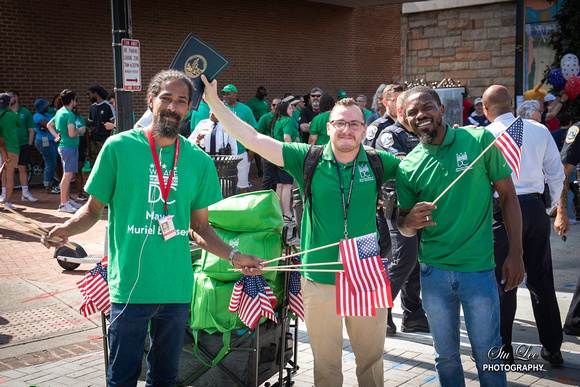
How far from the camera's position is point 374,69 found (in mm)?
25844

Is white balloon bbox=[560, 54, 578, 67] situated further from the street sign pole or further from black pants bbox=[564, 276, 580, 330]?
the street sign pole

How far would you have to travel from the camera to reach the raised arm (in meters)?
3.83

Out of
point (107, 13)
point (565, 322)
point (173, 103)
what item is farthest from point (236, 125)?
point (107, 13)

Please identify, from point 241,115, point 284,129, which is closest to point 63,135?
point 241,115

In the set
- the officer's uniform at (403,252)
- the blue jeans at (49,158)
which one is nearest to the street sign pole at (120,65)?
the officer's uniform at (403,252)

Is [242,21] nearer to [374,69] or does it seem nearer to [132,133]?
[374,69]

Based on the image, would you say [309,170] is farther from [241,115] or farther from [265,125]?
[265,125]

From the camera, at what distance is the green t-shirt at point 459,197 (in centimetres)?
356

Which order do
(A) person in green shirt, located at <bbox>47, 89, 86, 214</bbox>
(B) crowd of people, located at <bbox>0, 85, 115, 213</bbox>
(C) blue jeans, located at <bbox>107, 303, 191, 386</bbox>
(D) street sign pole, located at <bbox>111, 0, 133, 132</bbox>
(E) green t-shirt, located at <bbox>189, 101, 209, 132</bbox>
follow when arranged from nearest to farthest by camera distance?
(C) blue jeans, located at <bbox>107, 303, 191, 386</bbox> → (D) street sign pole, located at <bbox>111, 0, 133, 132</bbox> → (E) green t-shirt, located at <bbox>189, 101, 209, 132</bbox> → (B) crowd of people, located at <bbox>0, 85, 115, 213</bbox> → (A) person in green shirt, located at <bbox>47, 89, 86, 214</bbox>

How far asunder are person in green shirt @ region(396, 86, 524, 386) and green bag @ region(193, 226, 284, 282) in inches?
32.8

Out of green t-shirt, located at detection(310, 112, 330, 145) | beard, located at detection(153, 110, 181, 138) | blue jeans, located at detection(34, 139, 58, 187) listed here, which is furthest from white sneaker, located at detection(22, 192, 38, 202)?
beard, located at detection(153, 110, 181, 138)

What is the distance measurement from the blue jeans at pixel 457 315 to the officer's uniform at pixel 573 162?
229cm

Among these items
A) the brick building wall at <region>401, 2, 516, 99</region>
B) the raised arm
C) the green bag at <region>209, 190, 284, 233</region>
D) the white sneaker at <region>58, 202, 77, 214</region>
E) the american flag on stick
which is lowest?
the white sneaker at <region>58, 202, 77, 214</region>

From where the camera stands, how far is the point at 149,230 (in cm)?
318
